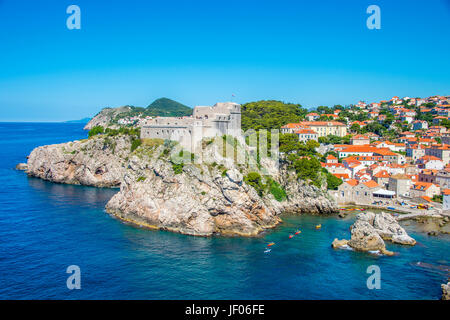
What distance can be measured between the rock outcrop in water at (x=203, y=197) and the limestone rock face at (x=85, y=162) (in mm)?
14665

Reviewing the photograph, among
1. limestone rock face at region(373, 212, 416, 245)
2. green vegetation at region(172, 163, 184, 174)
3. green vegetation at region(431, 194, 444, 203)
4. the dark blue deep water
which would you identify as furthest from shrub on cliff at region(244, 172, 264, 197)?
green vegetation at region(431, 194, 444, 203)

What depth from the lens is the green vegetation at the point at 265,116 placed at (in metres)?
60.9

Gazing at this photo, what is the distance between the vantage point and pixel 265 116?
227 feet

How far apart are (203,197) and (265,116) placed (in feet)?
121

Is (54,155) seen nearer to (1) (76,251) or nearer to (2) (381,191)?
(1) (76,251)

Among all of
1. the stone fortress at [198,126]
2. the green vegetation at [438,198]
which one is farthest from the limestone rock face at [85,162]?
the green vegetation at [438,198]

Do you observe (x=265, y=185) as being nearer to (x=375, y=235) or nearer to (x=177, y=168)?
(x=177, y=168)

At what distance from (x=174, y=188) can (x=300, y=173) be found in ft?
58.2

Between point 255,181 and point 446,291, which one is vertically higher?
point 255,181

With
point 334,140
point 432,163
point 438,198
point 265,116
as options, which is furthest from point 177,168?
point 334,140

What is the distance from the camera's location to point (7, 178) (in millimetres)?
61438

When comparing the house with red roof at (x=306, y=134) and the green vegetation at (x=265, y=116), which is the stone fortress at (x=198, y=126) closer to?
the green vegetation at (x=265, y=116)

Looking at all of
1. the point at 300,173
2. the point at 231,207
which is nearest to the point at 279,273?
the point at 231,207

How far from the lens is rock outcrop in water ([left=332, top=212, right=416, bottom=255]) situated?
31.0m
